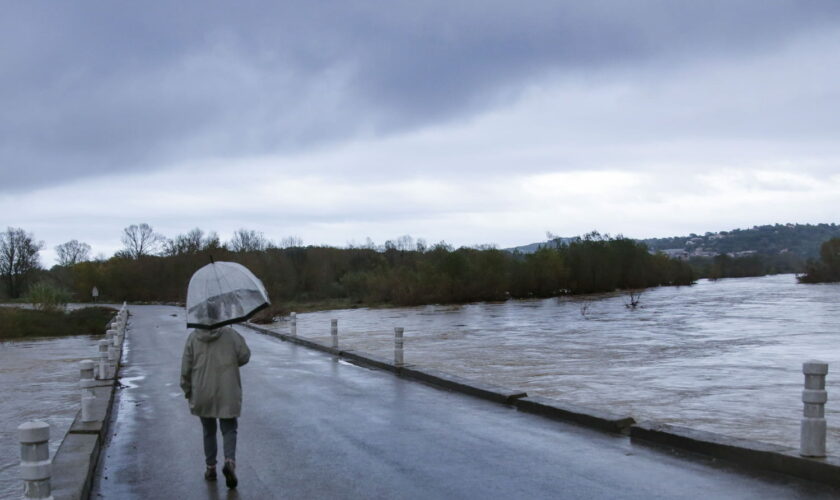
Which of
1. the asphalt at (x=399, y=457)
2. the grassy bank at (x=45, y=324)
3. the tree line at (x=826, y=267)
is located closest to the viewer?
the asphalt at (x=399, y=457)

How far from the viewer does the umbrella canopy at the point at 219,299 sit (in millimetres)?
6867

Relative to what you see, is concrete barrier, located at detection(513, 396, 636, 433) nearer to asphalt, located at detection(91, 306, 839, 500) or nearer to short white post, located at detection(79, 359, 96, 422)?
asphalt, located at detection(91, 306, 839, 500)

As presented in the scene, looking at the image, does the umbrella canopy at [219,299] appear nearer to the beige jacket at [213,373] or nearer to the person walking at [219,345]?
the person walking at [219,345]

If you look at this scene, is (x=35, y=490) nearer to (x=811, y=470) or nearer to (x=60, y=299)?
(x=811, y=470)

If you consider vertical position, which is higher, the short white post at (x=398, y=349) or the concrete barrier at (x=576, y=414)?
the short white post at (x=398, y=349)

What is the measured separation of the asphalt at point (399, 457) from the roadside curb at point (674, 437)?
0.16 m

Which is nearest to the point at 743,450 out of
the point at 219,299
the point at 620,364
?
the point at 219,299

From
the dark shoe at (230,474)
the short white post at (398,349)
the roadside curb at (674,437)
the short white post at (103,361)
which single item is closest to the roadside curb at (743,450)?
the roadside curb at (674,437)

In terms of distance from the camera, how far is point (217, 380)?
6.98 meters

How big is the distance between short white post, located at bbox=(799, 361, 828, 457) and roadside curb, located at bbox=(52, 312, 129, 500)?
21.2 ft

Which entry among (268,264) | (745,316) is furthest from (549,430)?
(268,264)

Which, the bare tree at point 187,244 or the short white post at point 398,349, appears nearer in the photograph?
the short white post at point 398,349

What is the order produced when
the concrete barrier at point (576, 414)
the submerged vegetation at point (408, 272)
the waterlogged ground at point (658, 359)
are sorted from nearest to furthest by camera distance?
the concrete barrier at point (576, 414) → the waterlogged ground at point (658, 359) → the submerged vegetation at point (408, 272)

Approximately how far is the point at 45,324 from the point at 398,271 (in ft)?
88.7
